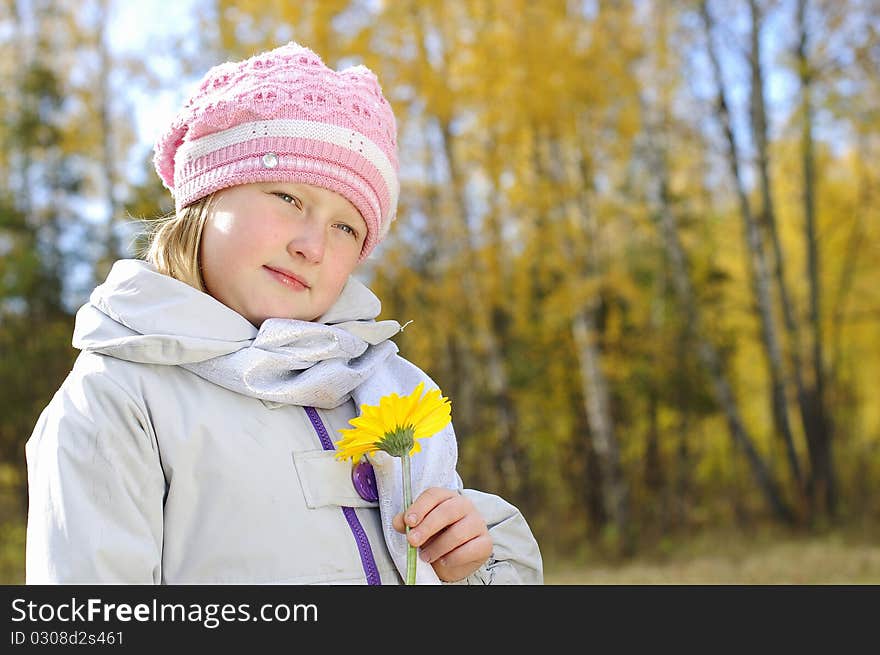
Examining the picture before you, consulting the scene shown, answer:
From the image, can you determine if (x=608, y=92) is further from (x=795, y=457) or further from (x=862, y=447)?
(x=862, y=447)

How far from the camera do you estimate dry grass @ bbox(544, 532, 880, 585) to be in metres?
6.93

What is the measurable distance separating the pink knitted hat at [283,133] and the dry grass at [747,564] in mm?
5535

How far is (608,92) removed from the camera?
860 centimetres

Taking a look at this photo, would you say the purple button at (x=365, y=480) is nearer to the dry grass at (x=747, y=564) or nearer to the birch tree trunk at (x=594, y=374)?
the dry grass at (x=747, y=564)

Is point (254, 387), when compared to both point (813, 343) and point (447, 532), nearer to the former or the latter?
point (447, 532)

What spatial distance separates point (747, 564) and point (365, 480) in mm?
6986

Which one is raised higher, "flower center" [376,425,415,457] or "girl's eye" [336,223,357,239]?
"girl's eye" [336,223,357,239]

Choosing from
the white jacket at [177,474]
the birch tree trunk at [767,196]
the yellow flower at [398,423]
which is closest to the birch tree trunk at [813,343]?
the birch tree trunk at [767,196]

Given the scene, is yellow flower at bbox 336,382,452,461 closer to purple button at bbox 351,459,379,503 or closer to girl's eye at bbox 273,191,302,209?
purple button at bbox 351,459,379,503

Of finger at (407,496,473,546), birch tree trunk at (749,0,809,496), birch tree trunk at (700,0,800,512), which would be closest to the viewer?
finger at (407,496,473,546)

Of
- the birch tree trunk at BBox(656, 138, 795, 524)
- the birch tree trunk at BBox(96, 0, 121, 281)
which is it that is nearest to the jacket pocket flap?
the birch tree trunk at BBox(656, 138, 795, 524)

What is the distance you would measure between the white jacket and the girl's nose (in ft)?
0.45

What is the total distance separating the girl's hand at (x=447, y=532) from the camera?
3.81ft
